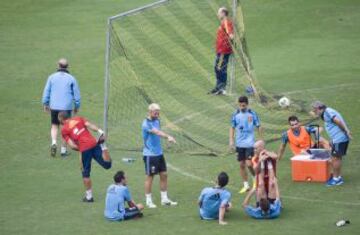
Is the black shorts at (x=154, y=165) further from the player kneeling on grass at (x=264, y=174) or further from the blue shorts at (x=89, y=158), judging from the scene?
the player kneeling on grass at (x=264, y=174)

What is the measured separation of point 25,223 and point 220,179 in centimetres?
356

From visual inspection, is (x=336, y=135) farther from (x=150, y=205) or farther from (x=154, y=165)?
(x=150, y=205)

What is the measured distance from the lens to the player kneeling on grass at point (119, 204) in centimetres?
1825

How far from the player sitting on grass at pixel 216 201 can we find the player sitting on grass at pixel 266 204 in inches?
18.2

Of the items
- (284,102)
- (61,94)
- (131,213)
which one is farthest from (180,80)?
(131,213)

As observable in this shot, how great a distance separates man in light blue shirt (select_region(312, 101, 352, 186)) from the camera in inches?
791

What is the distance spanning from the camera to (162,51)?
30.2 meters

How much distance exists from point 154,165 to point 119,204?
124cm

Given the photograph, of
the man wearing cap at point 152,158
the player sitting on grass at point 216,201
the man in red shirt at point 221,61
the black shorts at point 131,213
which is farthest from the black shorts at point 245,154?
the man in red shirt at point 221,61

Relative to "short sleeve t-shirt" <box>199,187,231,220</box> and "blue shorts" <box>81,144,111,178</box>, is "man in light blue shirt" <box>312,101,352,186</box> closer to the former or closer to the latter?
"short sleeve t-shirt" <box>199,187,231,220</box>

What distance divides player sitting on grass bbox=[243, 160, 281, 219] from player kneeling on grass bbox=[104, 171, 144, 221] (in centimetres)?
196

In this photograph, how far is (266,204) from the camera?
18.1m

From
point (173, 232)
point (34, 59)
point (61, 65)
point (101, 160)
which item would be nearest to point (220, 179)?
point (173, 232)

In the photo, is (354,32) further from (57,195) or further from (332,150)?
(57,195)
